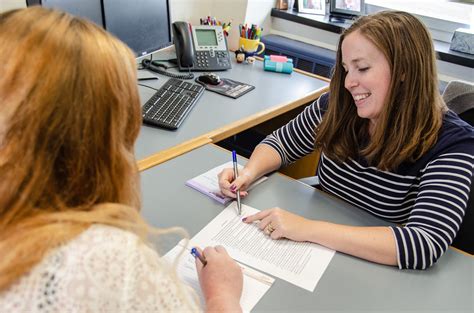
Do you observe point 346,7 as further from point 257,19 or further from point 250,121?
point 250,121

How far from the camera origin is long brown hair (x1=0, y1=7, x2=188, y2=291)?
1.60 feet

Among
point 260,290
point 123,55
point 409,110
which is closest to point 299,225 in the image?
point 260,290

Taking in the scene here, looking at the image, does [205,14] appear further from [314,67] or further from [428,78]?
[428,78]

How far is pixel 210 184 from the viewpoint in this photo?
113 centimetres

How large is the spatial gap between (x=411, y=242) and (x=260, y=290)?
357 mm

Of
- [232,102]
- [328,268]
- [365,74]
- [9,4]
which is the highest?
[9,4]

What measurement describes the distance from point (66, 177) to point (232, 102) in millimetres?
1172

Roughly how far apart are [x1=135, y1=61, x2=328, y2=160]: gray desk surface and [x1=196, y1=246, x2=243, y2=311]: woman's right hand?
46cm

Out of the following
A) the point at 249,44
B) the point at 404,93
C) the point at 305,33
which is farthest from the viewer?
the point at 305,33

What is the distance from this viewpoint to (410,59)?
1078 mm

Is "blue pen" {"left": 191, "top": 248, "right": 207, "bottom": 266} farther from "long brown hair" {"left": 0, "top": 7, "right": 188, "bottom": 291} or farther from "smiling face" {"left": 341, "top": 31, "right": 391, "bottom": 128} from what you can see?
"smiling face" {"left": 341, "top": 31, "right": 391, "bottom": 128}

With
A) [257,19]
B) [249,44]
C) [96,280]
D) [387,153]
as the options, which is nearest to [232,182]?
[387,153]

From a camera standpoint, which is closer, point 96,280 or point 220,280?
point 96,280

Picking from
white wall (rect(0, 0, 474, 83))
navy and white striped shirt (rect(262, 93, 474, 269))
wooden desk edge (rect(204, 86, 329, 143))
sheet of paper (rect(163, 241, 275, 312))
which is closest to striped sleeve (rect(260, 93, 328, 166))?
navy and white striped shirt (rect(262, 93, 474, 269))
